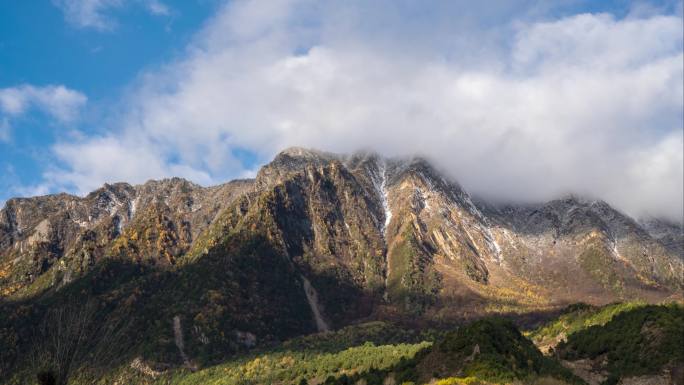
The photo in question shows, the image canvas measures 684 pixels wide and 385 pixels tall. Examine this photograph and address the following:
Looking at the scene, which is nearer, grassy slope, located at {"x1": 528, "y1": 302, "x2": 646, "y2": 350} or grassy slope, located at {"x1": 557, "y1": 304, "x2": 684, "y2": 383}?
grassy slope, located at {"x1": 557, "y1": 304, "x2": 684, "y2": 383}

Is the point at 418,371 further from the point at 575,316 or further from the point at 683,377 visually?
the point at 575,316

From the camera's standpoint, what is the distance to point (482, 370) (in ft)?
311

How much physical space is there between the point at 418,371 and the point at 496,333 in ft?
55.6

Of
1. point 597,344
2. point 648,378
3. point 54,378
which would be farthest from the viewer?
point 597,344

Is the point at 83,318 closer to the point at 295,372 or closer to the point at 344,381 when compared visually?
the point at 344,381

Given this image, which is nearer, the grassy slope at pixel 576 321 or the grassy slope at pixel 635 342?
the grassy slope at pixel 635 342

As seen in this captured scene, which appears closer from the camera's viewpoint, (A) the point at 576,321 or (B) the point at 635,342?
(B) the point at 635,342

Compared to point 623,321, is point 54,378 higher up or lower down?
higher up

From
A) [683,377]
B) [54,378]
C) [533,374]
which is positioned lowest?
[683,377]

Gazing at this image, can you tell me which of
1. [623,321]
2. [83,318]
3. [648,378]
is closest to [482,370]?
[648,378]

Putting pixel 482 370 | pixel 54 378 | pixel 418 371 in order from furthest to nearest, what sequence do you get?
pixel 418 371
pixel 482 370
pixel 54 378

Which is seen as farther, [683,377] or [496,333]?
[496,333]

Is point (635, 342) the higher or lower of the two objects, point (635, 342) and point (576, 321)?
the lower

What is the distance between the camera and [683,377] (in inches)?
3895
